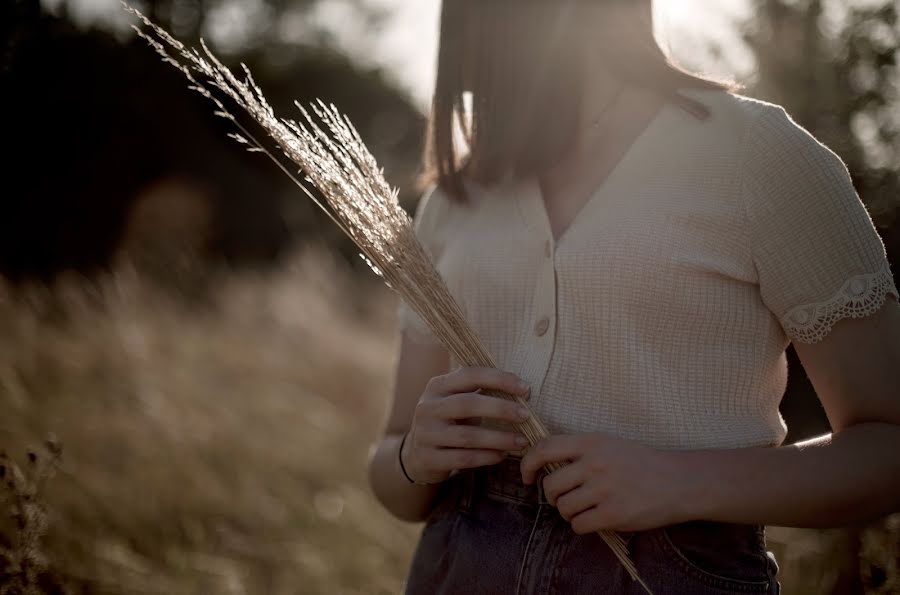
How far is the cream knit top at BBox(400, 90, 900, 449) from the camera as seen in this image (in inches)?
42.6

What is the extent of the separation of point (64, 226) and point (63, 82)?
8.18ft

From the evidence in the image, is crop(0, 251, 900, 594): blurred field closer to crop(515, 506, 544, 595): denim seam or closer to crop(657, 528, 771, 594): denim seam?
crop(657, 528, 771, 594): denim seam

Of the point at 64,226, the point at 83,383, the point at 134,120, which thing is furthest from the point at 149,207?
the point at 83,383

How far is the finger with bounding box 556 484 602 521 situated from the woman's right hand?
0.37 feet

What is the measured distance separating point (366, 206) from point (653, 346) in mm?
547

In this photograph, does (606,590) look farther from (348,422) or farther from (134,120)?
(134,120)

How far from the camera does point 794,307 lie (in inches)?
43.0

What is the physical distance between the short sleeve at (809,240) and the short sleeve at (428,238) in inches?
27.2

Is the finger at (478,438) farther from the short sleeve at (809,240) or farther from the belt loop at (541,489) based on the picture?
the short sleeve at (809,240)

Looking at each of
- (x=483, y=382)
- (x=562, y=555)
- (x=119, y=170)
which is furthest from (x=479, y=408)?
(x=119, y=170)

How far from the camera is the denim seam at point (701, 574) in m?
1.09

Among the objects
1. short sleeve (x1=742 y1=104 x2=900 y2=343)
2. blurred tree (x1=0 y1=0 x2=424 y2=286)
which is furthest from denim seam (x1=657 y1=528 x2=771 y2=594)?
blurred tree (x1=0 y1=0 x2=424 y2=286)

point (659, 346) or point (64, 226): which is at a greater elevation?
point (64, 226)

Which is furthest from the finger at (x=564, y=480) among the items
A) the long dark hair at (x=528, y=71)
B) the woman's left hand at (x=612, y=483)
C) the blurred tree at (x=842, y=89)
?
the blurred tree at (x=842, y=89)
